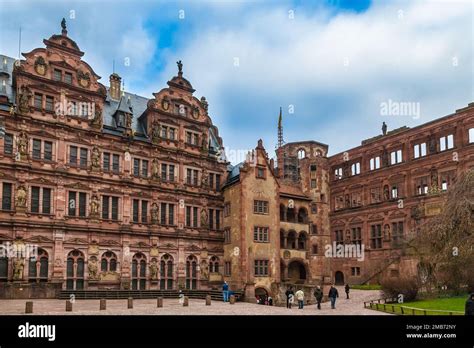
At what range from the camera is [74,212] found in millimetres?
40219

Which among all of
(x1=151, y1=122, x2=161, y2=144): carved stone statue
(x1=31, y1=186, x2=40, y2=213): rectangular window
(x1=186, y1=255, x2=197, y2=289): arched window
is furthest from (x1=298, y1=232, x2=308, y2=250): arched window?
(x1=31, y1=186, x2=40, y2=213): rectangular window

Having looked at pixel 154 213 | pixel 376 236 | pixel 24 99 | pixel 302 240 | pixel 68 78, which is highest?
pixel 68 78

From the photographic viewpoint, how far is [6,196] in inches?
1460

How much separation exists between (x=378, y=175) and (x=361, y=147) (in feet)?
16.7

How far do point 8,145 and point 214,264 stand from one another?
2206cm

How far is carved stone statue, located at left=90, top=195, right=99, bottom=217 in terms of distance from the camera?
41.1 m

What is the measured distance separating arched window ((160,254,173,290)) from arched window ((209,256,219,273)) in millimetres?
4443

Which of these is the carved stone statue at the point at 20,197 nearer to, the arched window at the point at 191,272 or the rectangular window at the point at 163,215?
the rectangular window at the point at 163,215

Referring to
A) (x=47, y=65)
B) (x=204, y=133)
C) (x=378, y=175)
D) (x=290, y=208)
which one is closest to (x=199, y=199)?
(x=204, y=133)

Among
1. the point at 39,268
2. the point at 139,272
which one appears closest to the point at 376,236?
the point at 139,272

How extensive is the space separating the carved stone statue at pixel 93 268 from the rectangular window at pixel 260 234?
14950 millimetres

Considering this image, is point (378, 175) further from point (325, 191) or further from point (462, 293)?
point (462, 293)

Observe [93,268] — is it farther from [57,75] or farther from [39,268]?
[57,75]
